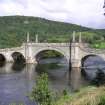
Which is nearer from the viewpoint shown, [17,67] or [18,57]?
[17,67]

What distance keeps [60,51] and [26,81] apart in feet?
111

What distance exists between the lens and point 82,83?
75500 mm

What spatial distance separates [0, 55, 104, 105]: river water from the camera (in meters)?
57.3

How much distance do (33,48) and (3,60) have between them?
52.8 ft

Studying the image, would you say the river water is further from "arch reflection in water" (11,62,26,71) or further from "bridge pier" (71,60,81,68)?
"bridge pier" (71,60,81,68)

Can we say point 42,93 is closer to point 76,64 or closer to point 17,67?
point 76,64

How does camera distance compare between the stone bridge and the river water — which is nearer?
the river water

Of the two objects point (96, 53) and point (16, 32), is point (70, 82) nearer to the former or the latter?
point (96, 53)

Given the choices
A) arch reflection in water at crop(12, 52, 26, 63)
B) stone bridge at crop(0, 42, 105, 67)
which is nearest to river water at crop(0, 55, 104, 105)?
stone bridge at crop(0, 42, 105, 67)

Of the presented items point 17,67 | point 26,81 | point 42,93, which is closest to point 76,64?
point 17,67

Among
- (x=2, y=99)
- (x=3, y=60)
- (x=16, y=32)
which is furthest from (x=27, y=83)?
(x=16, y=32)

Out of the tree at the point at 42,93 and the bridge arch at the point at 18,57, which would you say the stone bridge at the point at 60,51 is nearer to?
the bridge arch at the point at 18,57

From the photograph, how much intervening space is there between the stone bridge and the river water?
15.7 feet

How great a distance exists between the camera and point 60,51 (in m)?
109
